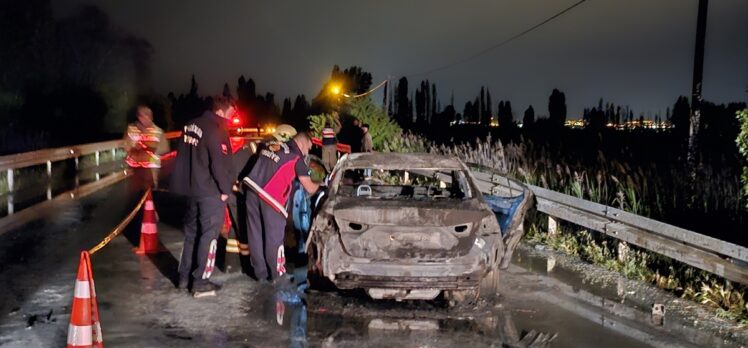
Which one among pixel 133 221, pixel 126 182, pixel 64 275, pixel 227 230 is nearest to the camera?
pixel 64 275

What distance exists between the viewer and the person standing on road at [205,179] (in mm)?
7031

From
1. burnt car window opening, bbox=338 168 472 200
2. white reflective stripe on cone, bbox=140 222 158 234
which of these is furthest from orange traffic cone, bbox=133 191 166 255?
burnt car window opening, bbox=338 168 472 200

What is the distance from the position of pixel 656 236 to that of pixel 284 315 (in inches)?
176

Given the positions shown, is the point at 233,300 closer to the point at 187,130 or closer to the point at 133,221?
the point at 187,130

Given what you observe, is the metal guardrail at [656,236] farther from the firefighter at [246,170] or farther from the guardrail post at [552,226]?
the firefighter at [246,170]

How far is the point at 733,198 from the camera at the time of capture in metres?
9.66

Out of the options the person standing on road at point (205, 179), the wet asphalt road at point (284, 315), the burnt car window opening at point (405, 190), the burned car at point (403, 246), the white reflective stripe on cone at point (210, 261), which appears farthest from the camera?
the burnt car window opening at point (405, 190)

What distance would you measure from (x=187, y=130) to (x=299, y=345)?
2599 mm

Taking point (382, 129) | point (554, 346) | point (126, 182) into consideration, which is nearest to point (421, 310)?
point (554, 346)

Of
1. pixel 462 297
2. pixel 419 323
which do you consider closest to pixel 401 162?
pixel 462 297

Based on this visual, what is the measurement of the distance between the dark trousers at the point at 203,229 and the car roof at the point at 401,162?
4.51ft

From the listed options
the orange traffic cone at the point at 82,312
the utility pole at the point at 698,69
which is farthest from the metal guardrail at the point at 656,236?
the orange traffic cone at the point at 82,312

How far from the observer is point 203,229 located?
7.13 m

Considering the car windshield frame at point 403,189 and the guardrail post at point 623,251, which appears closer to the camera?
the car windshield frame at point 403,189
